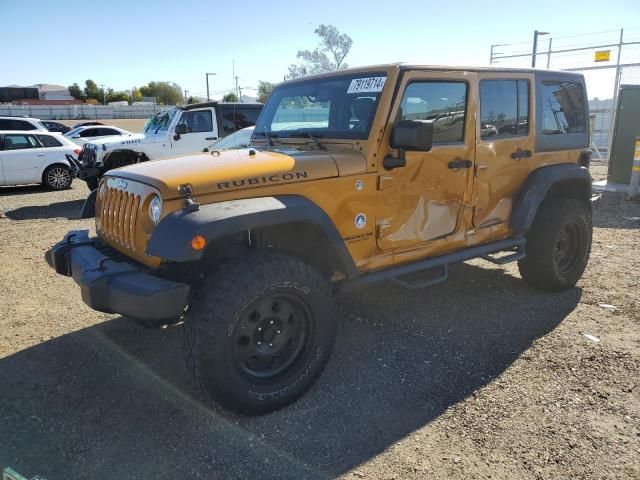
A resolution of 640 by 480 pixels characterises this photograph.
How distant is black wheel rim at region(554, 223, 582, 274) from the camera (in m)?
4.89

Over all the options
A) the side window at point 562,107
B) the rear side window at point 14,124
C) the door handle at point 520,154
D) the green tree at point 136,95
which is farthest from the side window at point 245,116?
the green tree at point 136,95

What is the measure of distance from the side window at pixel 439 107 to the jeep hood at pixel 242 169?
0.59 m

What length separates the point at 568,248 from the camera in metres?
5.00

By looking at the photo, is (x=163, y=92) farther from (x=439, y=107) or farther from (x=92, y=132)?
(x=439, y=107)

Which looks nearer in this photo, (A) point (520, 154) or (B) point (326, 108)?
(B) point (326, 108)

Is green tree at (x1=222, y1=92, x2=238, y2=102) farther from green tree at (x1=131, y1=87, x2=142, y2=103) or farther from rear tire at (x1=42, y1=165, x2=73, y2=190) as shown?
rear tire at (x1=42, y1=165, x2=73, y2=190)

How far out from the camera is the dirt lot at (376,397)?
2609 millimetres

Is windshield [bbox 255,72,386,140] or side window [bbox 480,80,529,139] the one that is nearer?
windshield [bbox 255,72,386,140]

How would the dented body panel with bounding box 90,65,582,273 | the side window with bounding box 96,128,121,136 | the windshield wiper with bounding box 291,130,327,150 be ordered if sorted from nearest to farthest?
the dented body panel with bounding box 90,65,582,273
the windshield wiper with bounding box 291,130,327,150
the side window with bounding box 96,128,121,136

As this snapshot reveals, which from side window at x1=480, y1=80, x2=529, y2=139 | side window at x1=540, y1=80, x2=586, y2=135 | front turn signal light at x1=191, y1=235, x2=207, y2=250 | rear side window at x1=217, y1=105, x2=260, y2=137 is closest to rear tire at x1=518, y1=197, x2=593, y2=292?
side window at x1=540, y1=80, x2=586, y2=135

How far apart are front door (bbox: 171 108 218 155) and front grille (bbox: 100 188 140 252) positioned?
777cm

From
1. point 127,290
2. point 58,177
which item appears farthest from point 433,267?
point 58,177

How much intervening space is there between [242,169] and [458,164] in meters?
1.77

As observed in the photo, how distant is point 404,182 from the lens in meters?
3.57
